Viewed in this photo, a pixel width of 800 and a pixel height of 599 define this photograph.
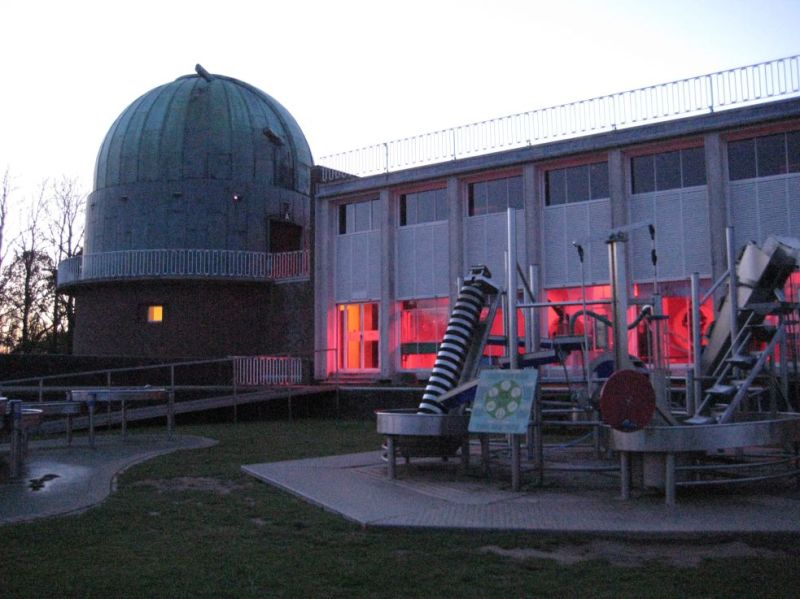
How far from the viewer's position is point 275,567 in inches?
237

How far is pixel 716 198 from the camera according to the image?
69.0 ft

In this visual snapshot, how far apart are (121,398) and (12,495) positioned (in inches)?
229

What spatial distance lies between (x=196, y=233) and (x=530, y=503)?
26.2 metres

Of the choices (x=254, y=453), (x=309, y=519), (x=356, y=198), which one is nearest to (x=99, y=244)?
(x=356, y=198)

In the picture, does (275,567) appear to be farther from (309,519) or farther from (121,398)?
(121,398)

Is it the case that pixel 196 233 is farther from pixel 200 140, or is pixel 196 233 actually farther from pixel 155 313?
pixel 200 140

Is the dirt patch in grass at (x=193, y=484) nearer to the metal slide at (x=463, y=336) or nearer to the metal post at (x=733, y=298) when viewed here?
the metal slide at (x=463, y=336)

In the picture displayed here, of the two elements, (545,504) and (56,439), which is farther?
(56,439)

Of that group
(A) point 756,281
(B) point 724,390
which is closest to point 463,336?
(B) point 724,390

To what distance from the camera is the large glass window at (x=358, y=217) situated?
28.1m

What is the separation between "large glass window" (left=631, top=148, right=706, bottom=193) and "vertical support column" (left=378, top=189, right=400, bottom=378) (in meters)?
8.12

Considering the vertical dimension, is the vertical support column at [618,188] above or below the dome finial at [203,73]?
below

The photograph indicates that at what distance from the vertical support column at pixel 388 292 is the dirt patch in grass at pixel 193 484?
52.5ft

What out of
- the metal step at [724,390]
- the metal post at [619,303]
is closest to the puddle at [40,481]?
the metal post at [619,303]
